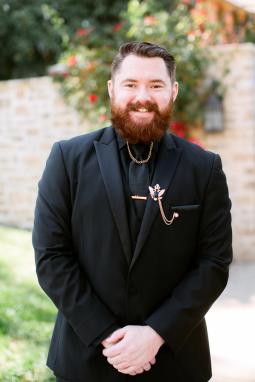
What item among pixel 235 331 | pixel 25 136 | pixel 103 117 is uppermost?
pixel 103 117

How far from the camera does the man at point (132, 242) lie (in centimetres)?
200

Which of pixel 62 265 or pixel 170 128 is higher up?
pixel 62 265

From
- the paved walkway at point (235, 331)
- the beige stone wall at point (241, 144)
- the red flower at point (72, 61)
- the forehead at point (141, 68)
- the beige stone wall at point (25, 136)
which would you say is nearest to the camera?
the forehead at point (141, 68)

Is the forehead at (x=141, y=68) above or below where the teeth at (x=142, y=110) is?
above

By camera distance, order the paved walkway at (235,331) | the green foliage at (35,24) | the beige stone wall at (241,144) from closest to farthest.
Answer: the paved walkway at (235,331) → the beige stone wall at (241,144) → the green foliage at (35,24)

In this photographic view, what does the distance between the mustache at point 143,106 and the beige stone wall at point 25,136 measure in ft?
21.4

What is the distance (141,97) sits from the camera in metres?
2.03

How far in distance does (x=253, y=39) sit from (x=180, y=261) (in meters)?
8.45

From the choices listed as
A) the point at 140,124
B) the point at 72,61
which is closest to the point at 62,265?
the point at 140,124

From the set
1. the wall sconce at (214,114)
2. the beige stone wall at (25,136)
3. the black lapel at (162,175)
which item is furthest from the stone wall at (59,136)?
the black lapel at (162,175)

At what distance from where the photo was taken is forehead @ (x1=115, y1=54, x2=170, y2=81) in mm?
2035

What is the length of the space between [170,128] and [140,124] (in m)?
5.47

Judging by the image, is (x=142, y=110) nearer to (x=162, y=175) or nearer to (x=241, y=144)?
(x=162, y=175)

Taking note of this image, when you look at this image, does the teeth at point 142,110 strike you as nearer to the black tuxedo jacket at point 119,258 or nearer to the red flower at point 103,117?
the black tuxedo jacket at point 119,258
